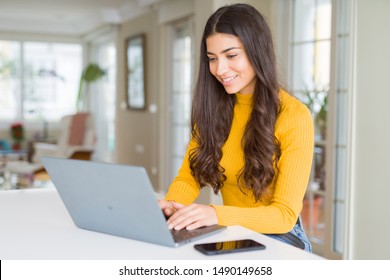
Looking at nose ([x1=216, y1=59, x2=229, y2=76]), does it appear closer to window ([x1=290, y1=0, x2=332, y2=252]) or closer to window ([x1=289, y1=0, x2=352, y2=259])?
window ([x1=289, y1=0, x2=352, y2=259])

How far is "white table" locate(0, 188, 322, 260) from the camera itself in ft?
3.91

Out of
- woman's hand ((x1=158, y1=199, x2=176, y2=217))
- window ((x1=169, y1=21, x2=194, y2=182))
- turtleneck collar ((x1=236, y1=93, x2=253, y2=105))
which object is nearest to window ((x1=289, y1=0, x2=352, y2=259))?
turtleneck collar ((x1=236, y1=93, x2=253, y2=105))

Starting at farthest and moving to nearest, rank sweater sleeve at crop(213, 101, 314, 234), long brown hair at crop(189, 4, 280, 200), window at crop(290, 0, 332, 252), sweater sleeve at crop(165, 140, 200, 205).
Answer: window at crop(290, 0, 332, 252) → sweater sleeve at crop(165, 140, 200, 205) → long brown hair at crop(189, 4, 280, 200) → sweater sleeve at crop(213, 101, 314, 234)

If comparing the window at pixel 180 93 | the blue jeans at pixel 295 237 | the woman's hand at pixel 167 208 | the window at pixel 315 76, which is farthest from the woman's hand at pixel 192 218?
the window at pixel 180 93

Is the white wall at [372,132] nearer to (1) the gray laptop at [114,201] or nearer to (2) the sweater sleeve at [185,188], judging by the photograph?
(2) the sweater sleeve at [185,188]

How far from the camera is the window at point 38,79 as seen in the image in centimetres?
1049

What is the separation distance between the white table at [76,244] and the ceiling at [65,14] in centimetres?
543

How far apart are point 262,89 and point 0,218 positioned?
2.92 feet

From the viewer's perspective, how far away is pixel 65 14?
9328mm

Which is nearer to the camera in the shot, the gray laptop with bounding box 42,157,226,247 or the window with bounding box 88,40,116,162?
the gray laptop with bounding box 42,157,226,247

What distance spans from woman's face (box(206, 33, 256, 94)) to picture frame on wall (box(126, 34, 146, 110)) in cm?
572

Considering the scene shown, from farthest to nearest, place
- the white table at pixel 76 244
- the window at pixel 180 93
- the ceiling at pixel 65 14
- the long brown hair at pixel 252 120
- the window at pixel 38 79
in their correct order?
the window at pixel 38 79, the ceiling at pixel 65 14, the window at pixel 180 93, the long brown hair at pixel 252 120, the white table at pixel 76 244

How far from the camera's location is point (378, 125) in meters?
3.15

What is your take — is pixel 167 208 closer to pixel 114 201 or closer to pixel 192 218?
pixel 192 218
